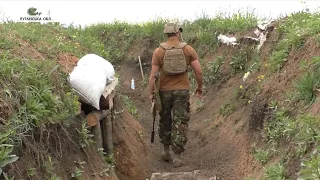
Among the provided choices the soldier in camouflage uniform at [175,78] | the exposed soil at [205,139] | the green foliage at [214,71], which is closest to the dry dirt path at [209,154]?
the exposed soil at [205,139]

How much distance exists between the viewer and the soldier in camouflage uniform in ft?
22.4

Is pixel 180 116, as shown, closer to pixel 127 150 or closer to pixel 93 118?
pixel 127 150

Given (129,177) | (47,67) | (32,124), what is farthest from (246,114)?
(32,124)

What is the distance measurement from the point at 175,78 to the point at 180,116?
1.84 ft

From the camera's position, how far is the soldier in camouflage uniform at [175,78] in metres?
6.84

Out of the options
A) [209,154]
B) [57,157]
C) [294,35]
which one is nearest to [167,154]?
[209,154]

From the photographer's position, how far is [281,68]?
23.3ft

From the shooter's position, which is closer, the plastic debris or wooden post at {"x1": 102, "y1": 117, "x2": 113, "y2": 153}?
wooden post at {"x1": 102, "y1": 117, "x2": 113, "y2": 153}

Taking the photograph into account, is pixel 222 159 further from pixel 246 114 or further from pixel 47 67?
pixel 47 67

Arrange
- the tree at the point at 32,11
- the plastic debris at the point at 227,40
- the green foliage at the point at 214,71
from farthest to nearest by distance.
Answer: the tree at the point at 32,11, the plastic debris at the point at 227,40, the green foliage at the point at 214,71

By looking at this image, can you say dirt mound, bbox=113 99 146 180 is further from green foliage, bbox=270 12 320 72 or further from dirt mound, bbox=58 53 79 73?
green foliage, bbox=270 12 320 72

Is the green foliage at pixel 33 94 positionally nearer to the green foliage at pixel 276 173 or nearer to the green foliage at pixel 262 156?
the green foliage at pixel 276 173

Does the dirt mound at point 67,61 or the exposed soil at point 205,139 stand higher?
the dirt mound at point 67,61

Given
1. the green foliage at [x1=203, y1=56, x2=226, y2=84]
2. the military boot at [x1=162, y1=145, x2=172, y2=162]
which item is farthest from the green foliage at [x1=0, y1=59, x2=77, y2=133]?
the green foliage at [x1=203, y1=56, x2=226, y2=84]
